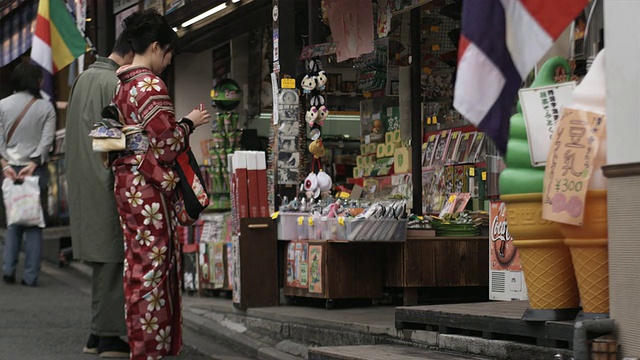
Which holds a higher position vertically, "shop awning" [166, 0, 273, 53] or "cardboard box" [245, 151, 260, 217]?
"shop awning" [166, 0, 273, 53]

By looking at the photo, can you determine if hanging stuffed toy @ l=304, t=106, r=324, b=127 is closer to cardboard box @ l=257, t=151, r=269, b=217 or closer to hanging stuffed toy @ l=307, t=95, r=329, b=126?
hanging stuffed toy @ l=307, t=95, r=329, b=126

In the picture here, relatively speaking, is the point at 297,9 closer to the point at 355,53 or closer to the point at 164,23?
the point at 355,53

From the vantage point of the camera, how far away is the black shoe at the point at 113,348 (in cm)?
723

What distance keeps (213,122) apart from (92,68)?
568 cm

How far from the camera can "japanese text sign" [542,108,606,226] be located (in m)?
4.40

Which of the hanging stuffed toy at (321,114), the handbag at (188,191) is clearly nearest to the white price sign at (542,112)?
the handbag at (188,191)

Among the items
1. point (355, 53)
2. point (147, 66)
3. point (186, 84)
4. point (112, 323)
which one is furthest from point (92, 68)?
point (186, 84)

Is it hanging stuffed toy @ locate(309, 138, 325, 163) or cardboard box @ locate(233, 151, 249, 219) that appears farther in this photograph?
hanging stuffed toy @ locate(309, 138, 325, 163)

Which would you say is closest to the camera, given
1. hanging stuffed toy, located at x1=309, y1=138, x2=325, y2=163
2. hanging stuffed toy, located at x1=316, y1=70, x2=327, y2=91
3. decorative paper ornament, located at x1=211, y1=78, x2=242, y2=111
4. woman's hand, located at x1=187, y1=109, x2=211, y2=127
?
woman's hand, located at x1=187, y1=109, x2=211, y2=127

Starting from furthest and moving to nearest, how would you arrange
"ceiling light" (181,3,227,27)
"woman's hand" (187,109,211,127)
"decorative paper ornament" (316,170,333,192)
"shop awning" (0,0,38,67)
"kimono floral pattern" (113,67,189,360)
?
"shop awning" (0,0,38,67) → "ceiling light" (181,3,227,27) → "decorative paper ornament" (316,170,333,192) → "woman's hand" (187,109,211,127) → "kimono floral pattern" (113,67,189,360)

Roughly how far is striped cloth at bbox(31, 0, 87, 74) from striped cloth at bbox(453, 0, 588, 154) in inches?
369

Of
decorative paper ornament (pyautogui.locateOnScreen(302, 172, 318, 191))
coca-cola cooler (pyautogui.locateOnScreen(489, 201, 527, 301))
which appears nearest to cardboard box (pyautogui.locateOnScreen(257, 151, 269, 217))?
decorative paper ornament (pyautogui.locateOnScreen(302, 172, 318, 191))

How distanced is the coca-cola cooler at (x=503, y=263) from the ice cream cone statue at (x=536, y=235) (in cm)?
267

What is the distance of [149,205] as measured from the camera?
6.64 metres
